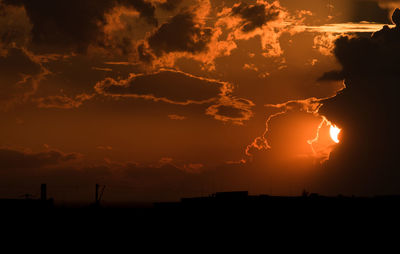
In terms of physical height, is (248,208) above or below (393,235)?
above

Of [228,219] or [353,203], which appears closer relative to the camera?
[353,203]

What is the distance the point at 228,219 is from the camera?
57.1 metres

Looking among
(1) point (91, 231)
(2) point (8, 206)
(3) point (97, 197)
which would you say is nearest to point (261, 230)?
(1) point (91, 231)

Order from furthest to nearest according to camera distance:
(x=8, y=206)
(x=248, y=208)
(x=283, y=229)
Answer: (x=8, y=206) → (x=248, y=208) → (x=283, y=229)

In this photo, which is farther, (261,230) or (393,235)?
(261,230)

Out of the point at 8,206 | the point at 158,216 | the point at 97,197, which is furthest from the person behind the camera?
the point at 97,197

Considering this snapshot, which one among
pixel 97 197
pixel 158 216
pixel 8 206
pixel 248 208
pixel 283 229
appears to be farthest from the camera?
pixel 97 197

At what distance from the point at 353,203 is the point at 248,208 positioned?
1092cm

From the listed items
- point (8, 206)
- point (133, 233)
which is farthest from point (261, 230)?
point (8, 206)

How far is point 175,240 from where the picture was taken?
58781 mm

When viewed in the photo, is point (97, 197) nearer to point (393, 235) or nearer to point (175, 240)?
point (175, 240)

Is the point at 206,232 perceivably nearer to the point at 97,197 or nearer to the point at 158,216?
the point at 158,216

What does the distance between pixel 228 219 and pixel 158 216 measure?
15.3 metres

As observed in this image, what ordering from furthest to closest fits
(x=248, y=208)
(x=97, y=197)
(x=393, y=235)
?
(x=97, y=197), (x=248, y=208), (x=393, y=235)
